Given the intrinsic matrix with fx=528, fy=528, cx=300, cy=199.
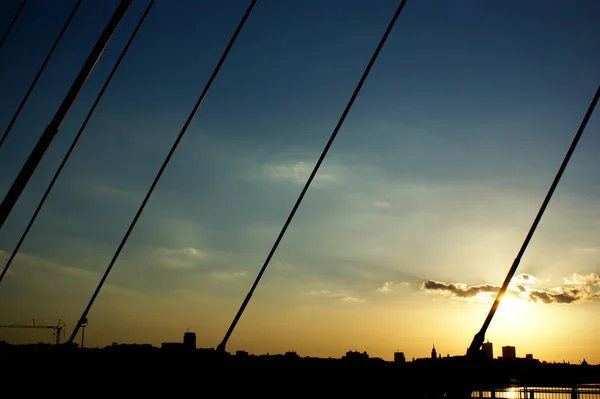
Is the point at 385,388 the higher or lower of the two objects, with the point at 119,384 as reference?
higher

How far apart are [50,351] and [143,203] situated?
10.8 ft

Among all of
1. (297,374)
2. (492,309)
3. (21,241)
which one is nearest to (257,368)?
(297,374)

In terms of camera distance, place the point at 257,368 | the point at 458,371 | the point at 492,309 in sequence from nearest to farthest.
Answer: the point at 492,309
the point at 458,371
the point at 257,368

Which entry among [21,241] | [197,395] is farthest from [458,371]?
[21,241]

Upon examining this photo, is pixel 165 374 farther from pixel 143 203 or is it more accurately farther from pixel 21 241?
pixel 21 241

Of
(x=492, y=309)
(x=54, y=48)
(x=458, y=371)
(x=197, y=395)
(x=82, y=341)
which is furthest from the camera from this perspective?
(x=82, y=341)

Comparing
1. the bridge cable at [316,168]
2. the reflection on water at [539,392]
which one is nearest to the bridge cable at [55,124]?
the bridge cable at [316,168]

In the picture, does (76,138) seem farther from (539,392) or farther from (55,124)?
(539,392)

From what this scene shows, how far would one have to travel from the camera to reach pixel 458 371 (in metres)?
6.86

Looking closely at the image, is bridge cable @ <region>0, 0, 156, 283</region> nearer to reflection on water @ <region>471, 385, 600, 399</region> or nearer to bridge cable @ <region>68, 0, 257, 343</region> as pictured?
bridge cable @ <region>68, 0, 257, 343</region>

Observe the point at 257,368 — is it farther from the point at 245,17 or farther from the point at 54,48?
the point at 54,48

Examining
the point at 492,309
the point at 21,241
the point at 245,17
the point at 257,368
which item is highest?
the point at 245,17

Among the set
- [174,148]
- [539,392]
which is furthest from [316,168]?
[539,392]

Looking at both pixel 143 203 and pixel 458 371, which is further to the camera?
pixel 143 203
